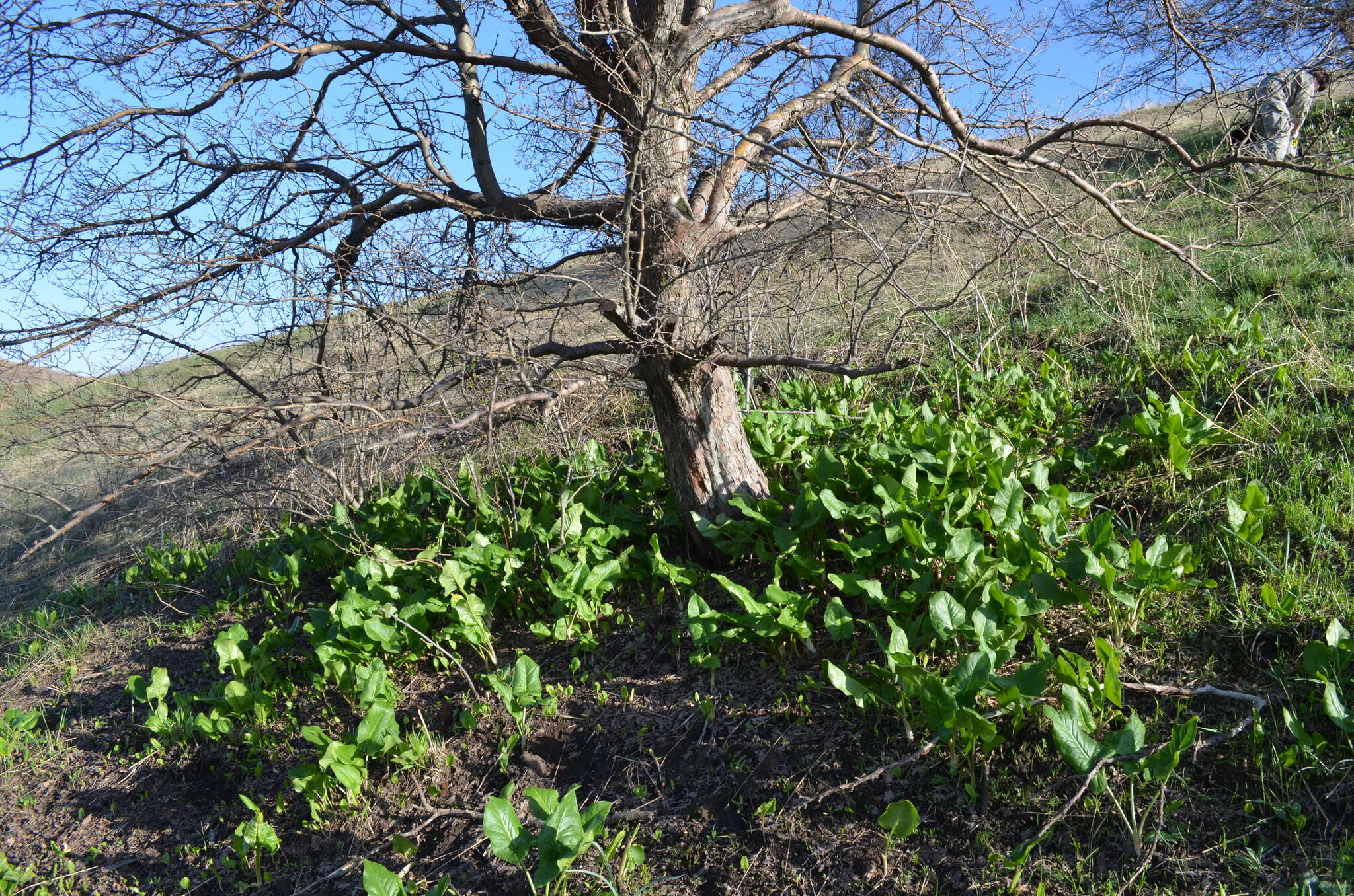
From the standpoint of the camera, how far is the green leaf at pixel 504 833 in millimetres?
2463

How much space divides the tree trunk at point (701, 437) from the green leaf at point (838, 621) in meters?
0.96

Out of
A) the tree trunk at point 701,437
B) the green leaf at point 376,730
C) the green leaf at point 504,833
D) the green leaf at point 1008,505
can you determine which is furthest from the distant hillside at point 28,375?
the green leaf at point 1008,505

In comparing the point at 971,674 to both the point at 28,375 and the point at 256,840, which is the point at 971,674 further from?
the point at 28,375

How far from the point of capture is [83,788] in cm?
401

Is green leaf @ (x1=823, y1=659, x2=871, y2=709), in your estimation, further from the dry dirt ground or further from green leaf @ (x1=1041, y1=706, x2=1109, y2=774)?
green leaf @ (x1=1041, y1=706, x2=1109, y2=774)

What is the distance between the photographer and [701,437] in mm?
4129

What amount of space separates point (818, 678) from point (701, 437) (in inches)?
49.2

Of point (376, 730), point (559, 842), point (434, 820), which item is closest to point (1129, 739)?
point (559, 842)

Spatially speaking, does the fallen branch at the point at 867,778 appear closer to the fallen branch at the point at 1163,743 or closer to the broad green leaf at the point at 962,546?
the fallen branch at the point at 1163,743

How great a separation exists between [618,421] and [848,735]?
13.9 feet

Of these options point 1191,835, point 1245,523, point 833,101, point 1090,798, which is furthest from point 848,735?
point 833,101

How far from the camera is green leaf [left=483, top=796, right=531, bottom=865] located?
246 centimetres

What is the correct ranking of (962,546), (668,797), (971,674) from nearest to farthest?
1. (971,674)
2. (668,797)
3. (962,546)

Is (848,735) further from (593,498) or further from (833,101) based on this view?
(833,101)
